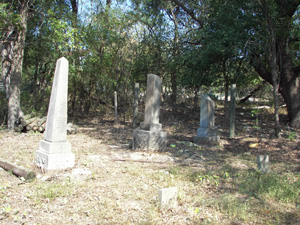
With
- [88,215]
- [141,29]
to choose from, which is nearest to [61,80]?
[88,215]

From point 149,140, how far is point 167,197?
3554 mm

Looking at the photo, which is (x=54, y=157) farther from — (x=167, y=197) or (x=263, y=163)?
(x=263, y=163)

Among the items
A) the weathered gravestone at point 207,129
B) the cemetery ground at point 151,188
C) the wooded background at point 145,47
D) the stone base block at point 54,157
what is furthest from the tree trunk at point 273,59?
the stone base block at point 54,157

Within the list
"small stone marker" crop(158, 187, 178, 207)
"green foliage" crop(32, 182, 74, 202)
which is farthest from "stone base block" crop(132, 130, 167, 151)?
"small stone marker" crop(158, 187, 178, 207)

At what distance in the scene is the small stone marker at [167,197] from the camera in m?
3.70

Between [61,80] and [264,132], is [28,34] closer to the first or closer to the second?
[61,80]

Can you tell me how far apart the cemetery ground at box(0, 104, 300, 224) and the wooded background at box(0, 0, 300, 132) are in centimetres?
455

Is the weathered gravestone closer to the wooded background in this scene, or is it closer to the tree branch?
the wooded background

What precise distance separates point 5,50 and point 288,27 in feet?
40.3

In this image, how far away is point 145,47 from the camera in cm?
1393

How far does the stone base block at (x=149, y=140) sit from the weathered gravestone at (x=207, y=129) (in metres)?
1.98

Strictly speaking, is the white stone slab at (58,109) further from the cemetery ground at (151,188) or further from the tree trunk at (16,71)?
the tree trunk at (16,71)

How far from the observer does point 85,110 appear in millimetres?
16016

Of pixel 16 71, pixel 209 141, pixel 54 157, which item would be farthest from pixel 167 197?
pixel 16 71
